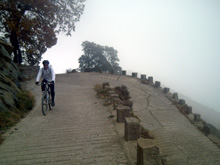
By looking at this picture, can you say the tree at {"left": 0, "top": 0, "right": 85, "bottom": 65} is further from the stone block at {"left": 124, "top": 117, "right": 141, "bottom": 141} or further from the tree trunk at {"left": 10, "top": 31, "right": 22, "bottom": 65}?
the stone block at {"left": 124, "top": 117, "right": 141, "bottom": 141}

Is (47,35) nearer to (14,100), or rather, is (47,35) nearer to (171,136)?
(14,100)

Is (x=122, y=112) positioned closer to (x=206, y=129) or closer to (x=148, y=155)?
(x=148, y=155)

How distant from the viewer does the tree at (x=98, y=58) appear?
30.7m

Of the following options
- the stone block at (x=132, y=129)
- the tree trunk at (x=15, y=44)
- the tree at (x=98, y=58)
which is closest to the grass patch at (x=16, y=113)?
the stone block at (x=132, y=129)

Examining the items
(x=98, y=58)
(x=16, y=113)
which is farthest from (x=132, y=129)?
(x=98, y=58)

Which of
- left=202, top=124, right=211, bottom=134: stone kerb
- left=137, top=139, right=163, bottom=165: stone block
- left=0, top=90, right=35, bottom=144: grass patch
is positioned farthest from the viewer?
left=202, top=124, right=211, bottom=134: stone kerb

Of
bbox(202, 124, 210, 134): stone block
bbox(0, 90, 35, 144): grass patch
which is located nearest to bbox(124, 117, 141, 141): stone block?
bbox(0, 90, 35, 144): grass patch

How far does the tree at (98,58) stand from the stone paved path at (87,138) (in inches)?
862

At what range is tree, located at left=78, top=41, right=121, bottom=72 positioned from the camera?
30.7 metres

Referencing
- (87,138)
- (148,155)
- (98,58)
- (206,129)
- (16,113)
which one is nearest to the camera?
(148,155)

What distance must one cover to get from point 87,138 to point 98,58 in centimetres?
2740

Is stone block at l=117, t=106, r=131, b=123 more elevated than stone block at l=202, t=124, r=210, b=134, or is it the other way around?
stone block at l=117, t=106, r=131, b=123

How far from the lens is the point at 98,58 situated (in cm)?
3105

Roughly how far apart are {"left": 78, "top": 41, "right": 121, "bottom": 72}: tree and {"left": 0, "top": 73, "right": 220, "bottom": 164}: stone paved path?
21.9 metres
